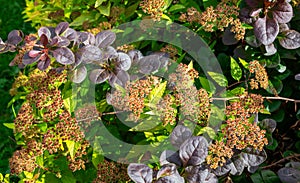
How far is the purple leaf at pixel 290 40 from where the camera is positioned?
2.12 m

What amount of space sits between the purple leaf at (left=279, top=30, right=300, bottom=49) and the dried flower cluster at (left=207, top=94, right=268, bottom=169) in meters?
0.42

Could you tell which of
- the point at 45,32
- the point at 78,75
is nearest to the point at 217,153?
the point at 78,75

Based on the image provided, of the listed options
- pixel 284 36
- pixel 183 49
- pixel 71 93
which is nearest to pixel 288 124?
pixel 284 36

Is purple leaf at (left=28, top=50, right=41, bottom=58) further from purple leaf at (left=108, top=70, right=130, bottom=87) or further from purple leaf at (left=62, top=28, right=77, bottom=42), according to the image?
purple leaf at (left=108, top=70, right=130, bottom=87)

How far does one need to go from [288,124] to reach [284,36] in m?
0.64

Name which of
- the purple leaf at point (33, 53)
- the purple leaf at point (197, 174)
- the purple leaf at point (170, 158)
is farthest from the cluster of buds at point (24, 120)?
the purple leaf at point (197, 174)

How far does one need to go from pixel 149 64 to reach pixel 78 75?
1.08 ft

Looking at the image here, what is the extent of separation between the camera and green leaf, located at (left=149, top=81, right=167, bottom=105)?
1888 mm

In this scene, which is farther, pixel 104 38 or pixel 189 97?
pixel 104 38

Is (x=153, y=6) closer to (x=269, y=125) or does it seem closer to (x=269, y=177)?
(x=269, y=125)

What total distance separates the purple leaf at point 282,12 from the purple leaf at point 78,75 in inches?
37.4

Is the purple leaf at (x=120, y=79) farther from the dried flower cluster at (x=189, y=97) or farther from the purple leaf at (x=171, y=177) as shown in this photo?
the purple leaf at (x=171, y=177)

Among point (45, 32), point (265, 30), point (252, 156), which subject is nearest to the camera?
point (45, 32)

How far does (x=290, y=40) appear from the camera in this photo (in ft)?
7.00
